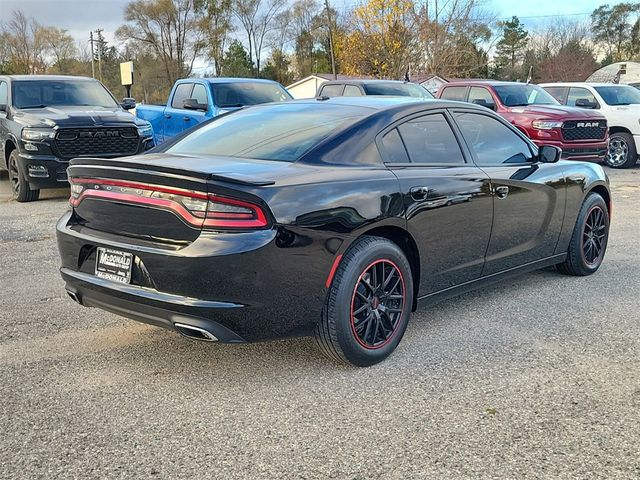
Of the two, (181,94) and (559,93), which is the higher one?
(559,93)

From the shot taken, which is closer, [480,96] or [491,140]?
[491,140]

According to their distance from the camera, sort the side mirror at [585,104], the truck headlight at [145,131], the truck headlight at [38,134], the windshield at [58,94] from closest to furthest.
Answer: the truck headlight at [38,134], the truck headlight at [145,131], the windshield at [58,94], the side mirror at [585,104]

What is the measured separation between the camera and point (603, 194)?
19.3 feet

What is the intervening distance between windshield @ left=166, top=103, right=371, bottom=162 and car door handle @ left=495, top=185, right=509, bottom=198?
1092mm

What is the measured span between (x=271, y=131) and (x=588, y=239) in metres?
3.03

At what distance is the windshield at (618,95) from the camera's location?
14742 millimetres

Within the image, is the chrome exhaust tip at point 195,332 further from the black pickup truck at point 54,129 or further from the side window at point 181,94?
the side window at point 181,94

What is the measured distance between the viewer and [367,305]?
3.72 meters

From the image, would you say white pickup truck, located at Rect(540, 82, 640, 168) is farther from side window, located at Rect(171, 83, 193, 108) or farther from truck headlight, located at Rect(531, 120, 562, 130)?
side window, located at Rect(171, 83, 193, 108)

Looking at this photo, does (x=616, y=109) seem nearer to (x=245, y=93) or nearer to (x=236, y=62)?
(x=245, y=93)

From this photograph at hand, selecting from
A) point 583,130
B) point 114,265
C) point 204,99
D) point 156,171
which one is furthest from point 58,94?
point 583,130

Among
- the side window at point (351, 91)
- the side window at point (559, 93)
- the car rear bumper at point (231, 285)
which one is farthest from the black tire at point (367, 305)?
the side window at point (559, 93)

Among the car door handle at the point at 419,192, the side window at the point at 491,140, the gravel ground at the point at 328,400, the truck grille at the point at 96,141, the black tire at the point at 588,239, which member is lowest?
the gravel ground at the point at 328,400

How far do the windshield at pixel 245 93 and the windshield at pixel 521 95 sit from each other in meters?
4.61
